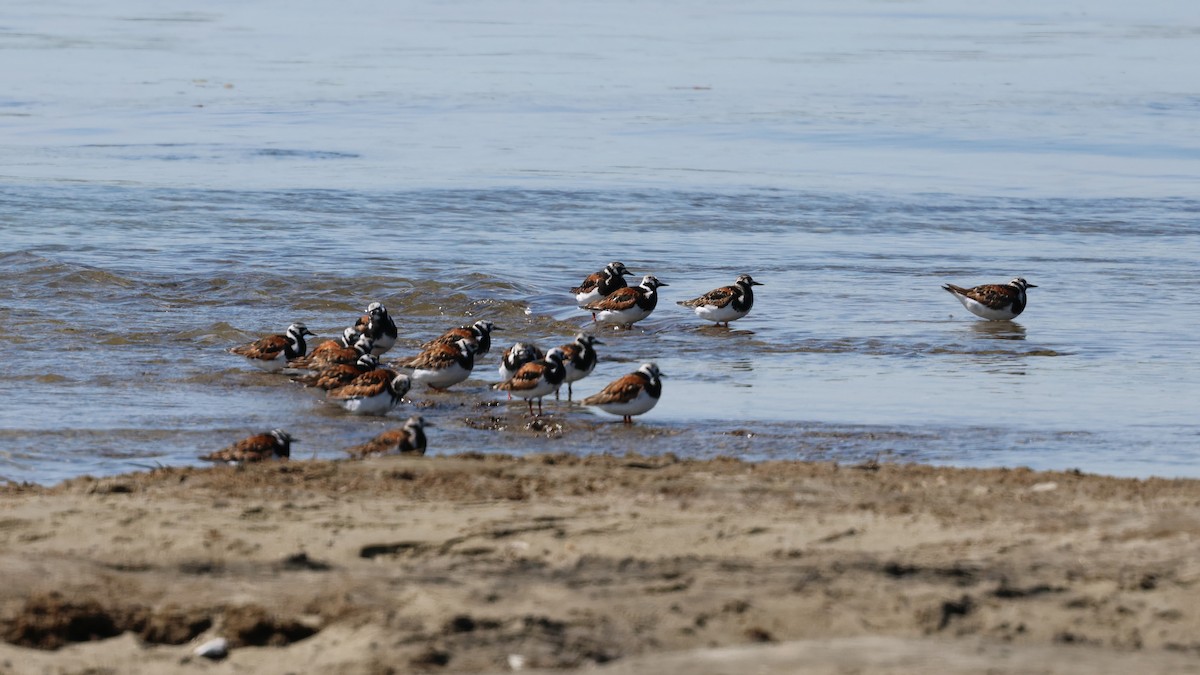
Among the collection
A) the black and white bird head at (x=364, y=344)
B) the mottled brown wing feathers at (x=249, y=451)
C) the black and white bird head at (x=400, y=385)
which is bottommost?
the mottled brown wing feathers at (x=249, y=451)

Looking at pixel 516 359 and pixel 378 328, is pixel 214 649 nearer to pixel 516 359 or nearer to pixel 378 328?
pixel 516 359

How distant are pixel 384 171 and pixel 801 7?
4612cm

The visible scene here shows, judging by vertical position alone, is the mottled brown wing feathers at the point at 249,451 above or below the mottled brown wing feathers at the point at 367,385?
below

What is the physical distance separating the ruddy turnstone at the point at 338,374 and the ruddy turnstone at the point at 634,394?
2.17m

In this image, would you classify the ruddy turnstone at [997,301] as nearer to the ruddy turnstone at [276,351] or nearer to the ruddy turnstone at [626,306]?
the ruddy turnstone at [626,306]

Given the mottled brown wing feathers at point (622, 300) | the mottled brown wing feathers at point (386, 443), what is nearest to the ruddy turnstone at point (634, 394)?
the mottled brown wing feathers at point (386, 443)

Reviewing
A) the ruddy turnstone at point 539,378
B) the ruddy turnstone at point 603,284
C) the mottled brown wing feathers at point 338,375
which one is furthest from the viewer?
the ruddy turnstone at point 603,284

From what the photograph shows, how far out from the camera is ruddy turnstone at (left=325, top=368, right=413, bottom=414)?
13.7m

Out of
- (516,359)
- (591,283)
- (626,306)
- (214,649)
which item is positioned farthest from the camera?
(591,283)

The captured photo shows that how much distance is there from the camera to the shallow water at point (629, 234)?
13.7 m

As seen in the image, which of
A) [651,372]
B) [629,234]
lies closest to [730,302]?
[651,372]

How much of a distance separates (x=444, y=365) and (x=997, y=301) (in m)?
7.05

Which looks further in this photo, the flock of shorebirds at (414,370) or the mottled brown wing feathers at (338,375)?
the mottled brown wing feathers at (338,375)

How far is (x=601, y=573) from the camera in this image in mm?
8102
